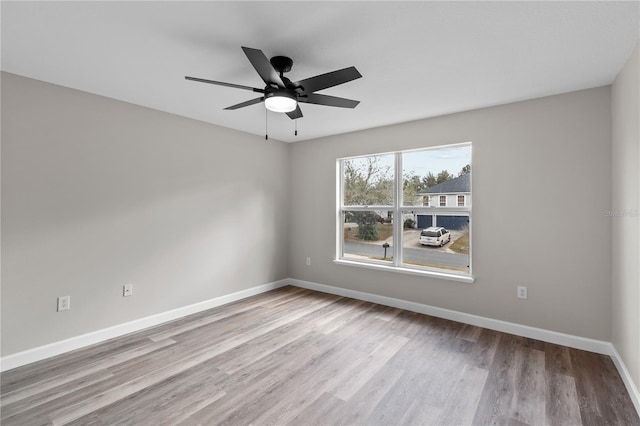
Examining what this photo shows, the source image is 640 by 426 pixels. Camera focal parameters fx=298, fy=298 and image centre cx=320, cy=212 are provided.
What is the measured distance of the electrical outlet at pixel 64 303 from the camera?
269cm

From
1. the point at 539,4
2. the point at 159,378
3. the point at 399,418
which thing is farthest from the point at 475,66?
the point at 159,378

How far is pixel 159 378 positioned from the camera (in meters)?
2.30

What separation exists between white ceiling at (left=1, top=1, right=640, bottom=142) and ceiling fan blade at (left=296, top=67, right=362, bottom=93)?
0.25 meters

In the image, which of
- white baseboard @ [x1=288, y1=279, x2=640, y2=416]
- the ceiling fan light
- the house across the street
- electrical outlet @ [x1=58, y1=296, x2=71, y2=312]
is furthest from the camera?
the house across the street

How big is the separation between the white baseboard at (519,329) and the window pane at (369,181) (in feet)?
4.36

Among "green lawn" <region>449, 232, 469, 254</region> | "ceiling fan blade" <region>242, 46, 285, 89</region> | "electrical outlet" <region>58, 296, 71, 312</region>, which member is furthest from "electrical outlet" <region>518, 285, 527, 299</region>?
A: "electrical outlet" <region>58, 296, 71, 312</region>

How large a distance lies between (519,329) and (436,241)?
1.23m

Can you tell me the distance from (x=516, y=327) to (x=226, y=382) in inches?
112

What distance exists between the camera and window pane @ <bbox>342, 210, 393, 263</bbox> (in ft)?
13.7

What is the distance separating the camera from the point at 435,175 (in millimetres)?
3730

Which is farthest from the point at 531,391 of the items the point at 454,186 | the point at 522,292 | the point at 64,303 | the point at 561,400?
the point at 64,303

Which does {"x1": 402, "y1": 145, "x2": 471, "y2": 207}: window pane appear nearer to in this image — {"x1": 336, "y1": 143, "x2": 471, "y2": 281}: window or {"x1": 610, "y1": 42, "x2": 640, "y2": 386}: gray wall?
{"x1": 336, "y1": 143, "x2": 471, "y2": 281}: window

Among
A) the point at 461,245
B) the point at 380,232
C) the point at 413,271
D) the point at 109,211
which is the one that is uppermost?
the point at 109,211

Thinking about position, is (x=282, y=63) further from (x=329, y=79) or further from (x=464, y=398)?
(x=464, y=398)
